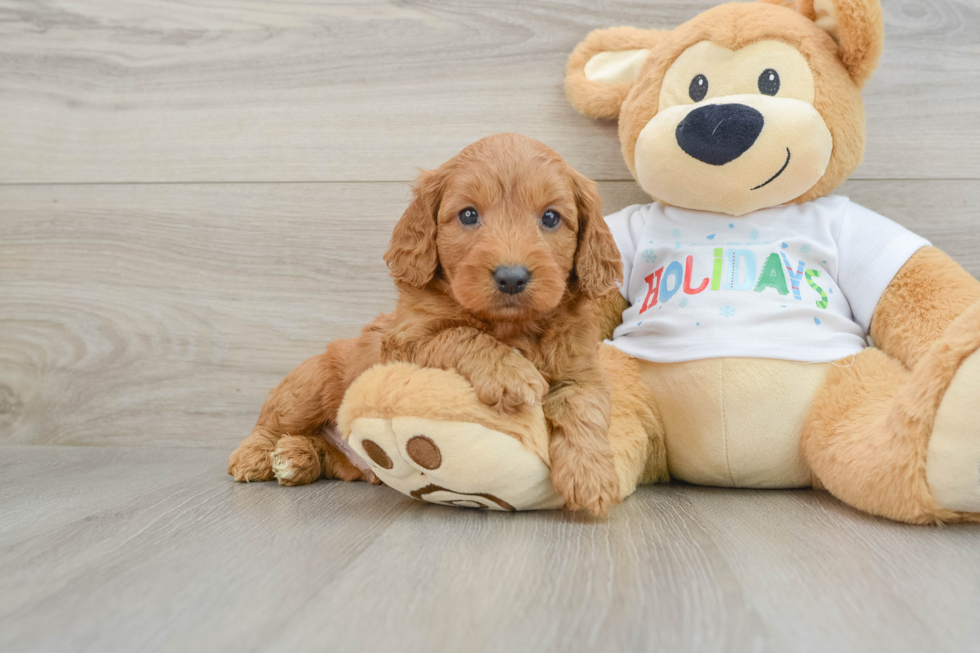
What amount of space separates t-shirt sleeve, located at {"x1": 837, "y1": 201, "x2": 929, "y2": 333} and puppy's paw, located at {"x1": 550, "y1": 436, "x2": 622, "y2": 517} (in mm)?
628

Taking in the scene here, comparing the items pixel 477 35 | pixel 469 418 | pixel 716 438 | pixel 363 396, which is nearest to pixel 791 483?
pixel 716 438

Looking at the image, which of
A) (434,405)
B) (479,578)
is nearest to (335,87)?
(434,405)

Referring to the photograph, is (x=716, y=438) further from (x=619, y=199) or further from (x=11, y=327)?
(x=11, y=327)

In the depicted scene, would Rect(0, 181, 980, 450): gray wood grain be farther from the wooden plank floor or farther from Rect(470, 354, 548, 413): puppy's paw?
Rect(470, 354, 548, 413): puppy's paw

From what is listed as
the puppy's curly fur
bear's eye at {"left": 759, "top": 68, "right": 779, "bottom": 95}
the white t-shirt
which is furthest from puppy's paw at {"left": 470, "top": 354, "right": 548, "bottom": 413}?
bear's eye at {"left": 759, "top": 68, "right": 779, "bottom": 95}

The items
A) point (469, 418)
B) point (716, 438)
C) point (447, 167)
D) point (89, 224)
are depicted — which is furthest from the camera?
point (89, 224)

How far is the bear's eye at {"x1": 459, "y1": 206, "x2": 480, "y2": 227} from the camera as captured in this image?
105 cm

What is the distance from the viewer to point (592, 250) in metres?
1.10

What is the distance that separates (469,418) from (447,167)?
0.40 metres

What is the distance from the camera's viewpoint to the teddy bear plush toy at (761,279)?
3.85ft

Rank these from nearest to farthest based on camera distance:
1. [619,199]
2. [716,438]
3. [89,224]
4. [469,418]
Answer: [469,418], [716,438], [619,199], [89,224]

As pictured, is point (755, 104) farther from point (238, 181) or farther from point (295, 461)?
point (238, 181)

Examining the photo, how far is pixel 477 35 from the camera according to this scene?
5.46 ft

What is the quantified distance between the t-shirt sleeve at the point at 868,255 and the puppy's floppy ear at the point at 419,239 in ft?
2.55
